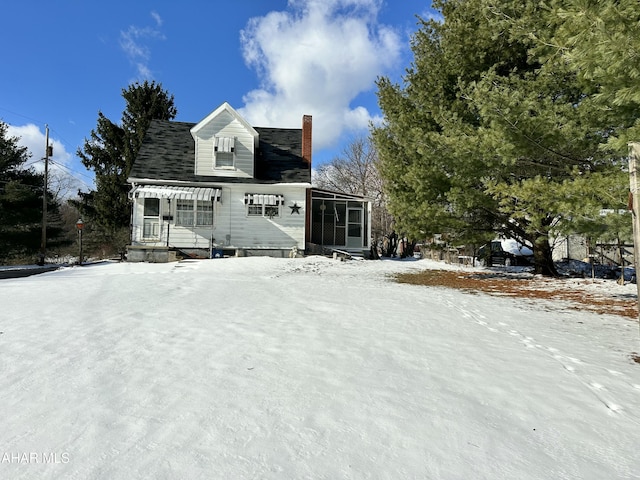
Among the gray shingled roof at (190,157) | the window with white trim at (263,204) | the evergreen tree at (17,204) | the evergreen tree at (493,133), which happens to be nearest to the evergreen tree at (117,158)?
the evergreen tree at (17,204)

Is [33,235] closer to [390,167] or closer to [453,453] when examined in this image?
[390,167]

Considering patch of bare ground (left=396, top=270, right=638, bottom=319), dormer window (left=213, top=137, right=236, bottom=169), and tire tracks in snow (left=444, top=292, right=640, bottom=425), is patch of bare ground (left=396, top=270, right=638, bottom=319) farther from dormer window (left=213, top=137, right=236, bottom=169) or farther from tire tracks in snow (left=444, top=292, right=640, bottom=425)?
dormer window (left=213, top=137, right=236, bottom=169)

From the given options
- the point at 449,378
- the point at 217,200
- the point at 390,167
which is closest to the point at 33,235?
the point at 217,200

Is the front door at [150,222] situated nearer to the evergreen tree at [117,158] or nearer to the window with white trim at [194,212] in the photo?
the window with white trim at [194,212]

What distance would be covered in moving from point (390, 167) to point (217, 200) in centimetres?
795

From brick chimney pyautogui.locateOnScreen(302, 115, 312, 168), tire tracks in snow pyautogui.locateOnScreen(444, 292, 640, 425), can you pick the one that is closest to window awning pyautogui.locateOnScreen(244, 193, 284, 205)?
brick chimney pyautogui.locateOnScreen(302, 115, 312, 168)

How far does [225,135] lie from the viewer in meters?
17.2

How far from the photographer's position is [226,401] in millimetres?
2453

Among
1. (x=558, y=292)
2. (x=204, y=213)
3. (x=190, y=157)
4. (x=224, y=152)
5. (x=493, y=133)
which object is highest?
(x=224, y=152)

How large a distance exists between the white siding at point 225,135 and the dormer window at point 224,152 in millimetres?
177

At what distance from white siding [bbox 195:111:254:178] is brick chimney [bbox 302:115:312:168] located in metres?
2.82

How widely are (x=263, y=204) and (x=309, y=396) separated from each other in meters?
14.5

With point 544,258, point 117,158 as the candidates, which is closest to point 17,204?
point 117,158

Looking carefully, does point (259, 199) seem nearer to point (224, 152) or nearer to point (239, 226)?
point (239, 226)
